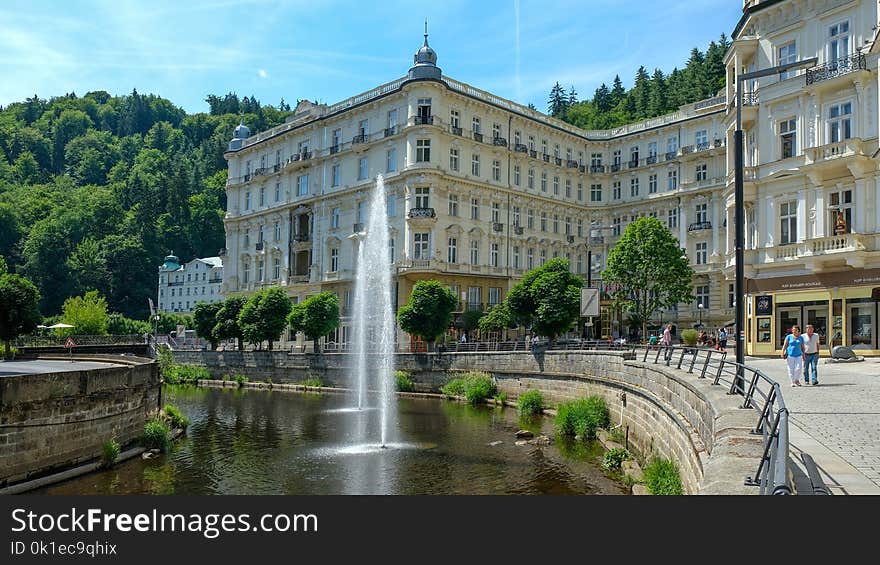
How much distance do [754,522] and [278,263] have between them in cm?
6820

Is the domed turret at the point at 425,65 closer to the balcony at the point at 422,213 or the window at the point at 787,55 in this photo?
the balcony at the point at 422,213

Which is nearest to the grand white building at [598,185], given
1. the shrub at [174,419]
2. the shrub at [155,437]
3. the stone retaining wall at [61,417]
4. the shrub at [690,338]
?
the shrub at [690,338]

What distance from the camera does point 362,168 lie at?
62.7m

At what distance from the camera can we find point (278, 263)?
7125 centimetres

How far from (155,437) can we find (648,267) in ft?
112

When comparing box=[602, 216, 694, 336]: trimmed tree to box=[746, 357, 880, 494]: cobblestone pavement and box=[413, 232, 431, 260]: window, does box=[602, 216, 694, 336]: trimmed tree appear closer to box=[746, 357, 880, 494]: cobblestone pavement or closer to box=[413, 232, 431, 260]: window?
box=[413, 232, 431, 260]: window

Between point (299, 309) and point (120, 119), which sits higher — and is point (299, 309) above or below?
below

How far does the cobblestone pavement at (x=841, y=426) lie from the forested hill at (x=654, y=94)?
213 feet

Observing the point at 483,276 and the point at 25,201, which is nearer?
the point at 483,276

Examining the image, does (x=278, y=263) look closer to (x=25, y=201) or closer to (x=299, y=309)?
(x=299, y=309)

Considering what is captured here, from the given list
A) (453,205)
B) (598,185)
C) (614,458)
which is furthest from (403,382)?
(598,185)

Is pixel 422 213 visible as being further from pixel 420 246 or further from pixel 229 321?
pixel 229 321

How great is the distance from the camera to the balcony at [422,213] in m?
55.8

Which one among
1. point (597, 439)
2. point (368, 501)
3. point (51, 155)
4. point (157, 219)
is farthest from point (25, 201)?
point (368, 501)
